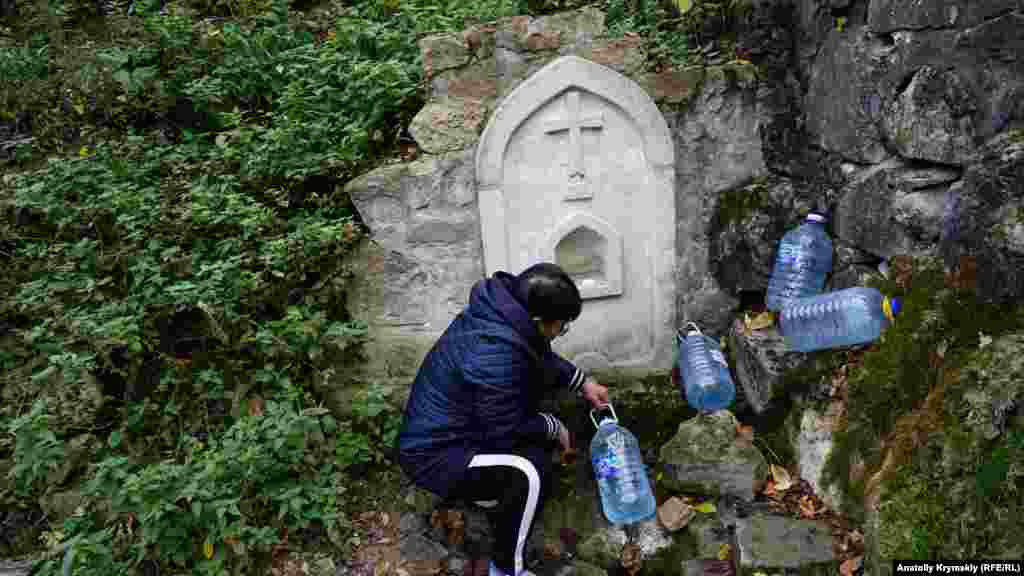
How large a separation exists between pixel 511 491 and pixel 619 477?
2.28 ft

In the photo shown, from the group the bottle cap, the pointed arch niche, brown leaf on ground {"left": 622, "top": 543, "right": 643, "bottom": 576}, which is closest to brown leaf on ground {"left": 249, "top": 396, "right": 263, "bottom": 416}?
the pointed arch niche

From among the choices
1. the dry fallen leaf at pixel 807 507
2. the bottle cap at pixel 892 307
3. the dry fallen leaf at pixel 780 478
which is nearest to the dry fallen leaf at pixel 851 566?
the dry fallen leaf at pixel 807 507

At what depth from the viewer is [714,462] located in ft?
11.4

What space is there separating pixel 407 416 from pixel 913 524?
1.91 meters

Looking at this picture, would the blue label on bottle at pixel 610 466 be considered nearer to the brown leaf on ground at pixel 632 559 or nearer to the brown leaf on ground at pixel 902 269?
the brown leaf on ground at pixel 632 559

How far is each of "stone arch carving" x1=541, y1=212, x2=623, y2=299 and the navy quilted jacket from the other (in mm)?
898

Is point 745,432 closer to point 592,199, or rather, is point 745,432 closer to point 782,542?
point 782,542

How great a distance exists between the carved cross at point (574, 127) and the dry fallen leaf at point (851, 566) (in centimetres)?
205

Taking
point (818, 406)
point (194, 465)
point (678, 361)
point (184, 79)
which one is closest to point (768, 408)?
point (818, 406)

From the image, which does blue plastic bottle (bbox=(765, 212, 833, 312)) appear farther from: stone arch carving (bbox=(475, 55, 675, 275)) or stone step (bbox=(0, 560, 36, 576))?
stone step (bbox=(0, 560, 36, 576))

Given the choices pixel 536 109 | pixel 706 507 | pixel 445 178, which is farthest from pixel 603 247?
pixel 706 507

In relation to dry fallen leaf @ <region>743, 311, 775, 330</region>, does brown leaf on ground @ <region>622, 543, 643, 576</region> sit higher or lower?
lower

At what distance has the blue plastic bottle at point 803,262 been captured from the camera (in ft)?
12.1

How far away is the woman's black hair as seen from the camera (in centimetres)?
291
